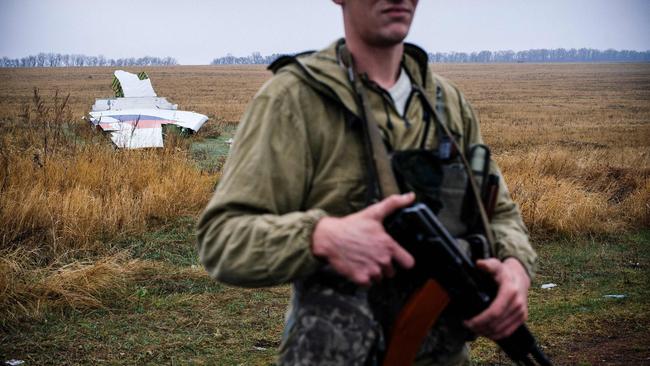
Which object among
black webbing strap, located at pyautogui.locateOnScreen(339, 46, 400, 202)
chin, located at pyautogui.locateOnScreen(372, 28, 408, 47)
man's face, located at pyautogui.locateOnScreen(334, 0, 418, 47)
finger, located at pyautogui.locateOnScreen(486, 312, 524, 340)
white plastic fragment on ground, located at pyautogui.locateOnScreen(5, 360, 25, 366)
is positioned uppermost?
man's face, located at pyautogui.locateOnScreen(334, 0, 418, 47)

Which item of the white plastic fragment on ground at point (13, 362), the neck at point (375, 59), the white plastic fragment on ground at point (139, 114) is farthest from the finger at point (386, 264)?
the white plastic fragment on ground at point (139, 114)

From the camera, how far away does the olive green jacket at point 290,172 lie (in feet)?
4.89

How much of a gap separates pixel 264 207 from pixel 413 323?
49cm

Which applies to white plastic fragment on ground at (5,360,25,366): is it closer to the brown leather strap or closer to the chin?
the brown leather strap

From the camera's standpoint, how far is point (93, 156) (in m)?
8.06

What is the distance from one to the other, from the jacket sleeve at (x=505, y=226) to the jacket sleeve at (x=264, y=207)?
611mm

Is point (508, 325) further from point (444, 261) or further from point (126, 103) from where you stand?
point (126, 103)

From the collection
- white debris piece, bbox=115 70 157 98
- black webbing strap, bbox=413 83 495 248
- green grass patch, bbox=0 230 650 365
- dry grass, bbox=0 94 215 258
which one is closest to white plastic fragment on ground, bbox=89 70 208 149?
white debris piece, bbox=115 70 157 98

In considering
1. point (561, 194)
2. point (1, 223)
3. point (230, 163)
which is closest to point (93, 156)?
point (1, 223)

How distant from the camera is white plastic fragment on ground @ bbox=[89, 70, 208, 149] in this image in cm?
1170

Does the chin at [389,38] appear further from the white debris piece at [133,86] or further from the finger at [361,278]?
the white debris piece at [133,86]

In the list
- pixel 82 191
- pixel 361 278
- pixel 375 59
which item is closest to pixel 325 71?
pixel 375 59

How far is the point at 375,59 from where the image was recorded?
179cm

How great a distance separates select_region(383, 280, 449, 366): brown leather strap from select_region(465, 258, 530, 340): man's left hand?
0.38ft
